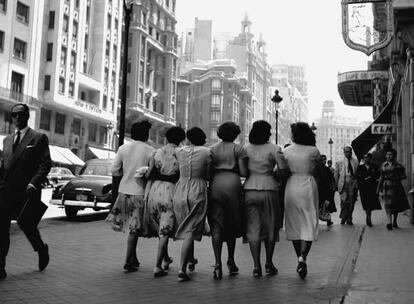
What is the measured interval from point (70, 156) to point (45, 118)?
12.9ft

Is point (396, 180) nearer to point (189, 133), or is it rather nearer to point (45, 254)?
point (189, 133)

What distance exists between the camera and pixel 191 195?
5.87m

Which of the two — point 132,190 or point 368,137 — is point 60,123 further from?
point 132,190

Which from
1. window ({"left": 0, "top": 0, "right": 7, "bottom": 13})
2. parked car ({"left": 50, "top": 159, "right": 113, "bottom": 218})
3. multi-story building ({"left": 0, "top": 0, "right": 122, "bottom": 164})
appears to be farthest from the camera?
multi-story building ({"left": 0, "top": 0, "right": 122, "bottom": 164})

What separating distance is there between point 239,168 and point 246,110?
10699 cm

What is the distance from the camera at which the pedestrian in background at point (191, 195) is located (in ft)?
19.0

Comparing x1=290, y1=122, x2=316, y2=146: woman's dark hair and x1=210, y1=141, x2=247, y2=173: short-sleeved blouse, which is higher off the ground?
x1=290, y1=122, x2=316, y2=146: woman's dark hair

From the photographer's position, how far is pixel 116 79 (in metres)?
53.9

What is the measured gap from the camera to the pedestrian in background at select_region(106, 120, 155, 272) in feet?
20.1

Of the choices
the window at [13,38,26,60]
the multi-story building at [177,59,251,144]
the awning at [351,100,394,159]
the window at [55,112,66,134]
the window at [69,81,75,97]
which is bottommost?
the awning at [351,100,394,159]

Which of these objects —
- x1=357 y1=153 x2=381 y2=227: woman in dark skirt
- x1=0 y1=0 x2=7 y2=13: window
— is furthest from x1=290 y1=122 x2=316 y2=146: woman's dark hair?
x1=0 y1=0 x2=7 y2=13: window

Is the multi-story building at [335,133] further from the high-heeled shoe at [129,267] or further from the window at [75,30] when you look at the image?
the high-heeled shoe at [129,267]

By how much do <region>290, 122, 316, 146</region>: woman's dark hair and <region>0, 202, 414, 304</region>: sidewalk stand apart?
5.45 ft

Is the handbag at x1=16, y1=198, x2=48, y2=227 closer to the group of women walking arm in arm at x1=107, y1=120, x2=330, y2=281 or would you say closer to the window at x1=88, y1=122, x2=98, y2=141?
the group of women walking arm in arm at x1=107, y1=120, x2=330, y2=281
